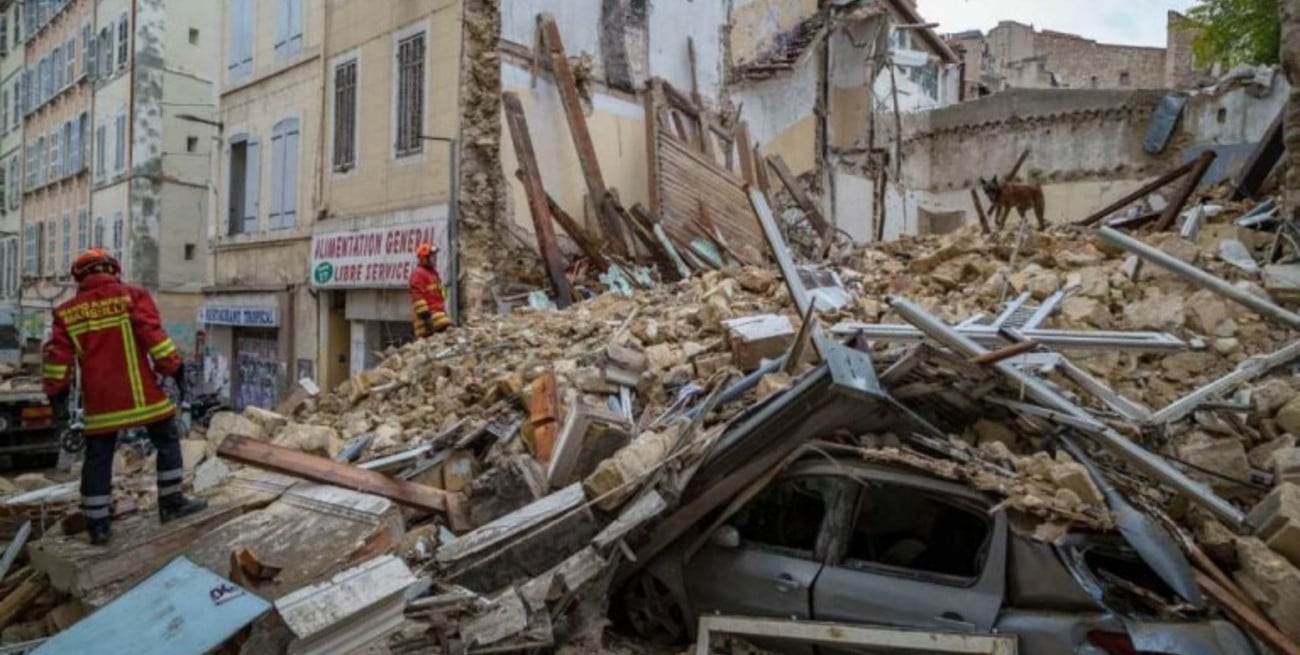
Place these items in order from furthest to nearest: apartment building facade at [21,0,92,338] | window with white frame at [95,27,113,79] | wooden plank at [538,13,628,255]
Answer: apartment building facade at [21,0,92,338]
window with white frame at [95,27,113,79]
wooden plank at [538,13,628,255]

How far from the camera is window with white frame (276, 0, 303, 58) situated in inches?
619

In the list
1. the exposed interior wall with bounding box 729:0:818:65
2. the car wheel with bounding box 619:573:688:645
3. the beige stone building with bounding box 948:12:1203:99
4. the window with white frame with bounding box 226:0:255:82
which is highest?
the beige stone building with bounding box 948:12:1203:99

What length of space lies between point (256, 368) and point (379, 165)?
5.45m

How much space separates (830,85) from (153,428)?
56.9ft

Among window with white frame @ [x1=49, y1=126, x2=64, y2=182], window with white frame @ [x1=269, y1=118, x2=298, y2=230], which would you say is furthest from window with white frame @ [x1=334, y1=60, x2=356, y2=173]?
window with white frame @ [x1=49, y1=126, x2=64, y2=182]

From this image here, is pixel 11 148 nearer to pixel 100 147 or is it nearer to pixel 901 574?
pixel 100 147

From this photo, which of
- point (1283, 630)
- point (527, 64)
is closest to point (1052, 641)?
point (1283, 630)

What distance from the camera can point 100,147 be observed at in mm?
25578

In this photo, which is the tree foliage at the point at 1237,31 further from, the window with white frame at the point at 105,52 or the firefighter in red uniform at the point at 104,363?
the window with white frame at the point at 105,52

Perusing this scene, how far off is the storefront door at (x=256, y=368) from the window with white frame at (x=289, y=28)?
4.96 m

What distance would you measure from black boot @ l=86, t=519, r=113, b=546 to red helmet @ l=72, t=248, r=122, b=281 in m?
1.47

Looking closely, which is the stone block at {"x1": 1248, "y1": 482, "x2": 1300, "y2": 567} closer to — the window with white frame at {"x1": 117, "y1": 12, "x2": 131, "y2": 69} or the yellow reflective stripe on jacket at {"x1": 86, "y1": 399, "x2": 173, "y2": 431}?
the yellow reflective stripe on jacket at {"x1": 86, "y1": 399, "x2": 173, "y2": 431}

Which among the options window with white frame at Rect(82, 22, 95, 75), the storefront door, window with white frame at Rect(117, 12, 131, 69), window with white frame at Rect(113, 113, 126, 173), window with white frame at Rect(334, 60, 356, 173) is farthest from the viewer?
window with white frame at Rect(82, 22, 95, 75)

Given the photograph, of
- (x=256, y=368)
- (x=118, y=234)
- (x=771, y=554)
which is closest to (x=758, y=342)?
(x=771, y=554)
